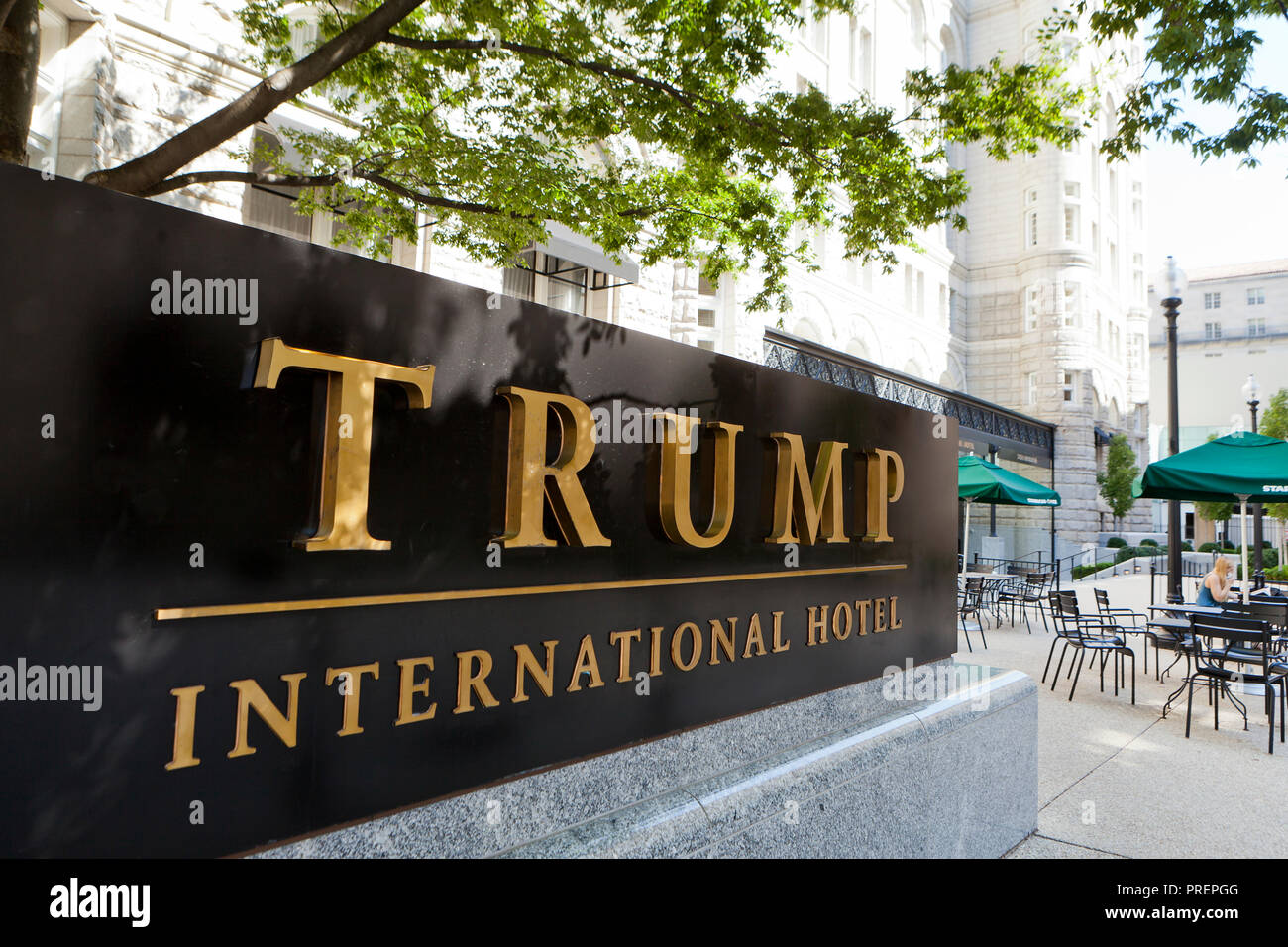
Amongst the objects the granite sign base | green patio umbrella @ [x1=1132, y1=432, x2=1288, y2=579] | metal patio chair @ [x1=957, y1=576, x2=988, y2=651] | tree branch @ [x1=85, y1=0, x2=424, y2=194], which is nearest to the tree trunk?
tree branch @ [x1=85, y1=0, x2=424, y2=194]

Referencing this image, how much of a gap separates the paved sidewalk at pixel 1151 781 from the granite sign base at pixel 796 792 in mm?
554

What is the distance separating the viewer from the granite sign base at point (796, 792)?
240cm

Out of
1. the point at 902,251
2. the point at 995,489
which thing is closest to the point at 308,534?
the point at 995,489

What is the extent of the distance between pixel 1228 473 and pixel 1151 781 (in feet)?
14.9

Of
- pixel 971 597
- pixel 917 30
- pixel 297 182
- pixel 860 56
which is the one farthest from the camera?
pixel 917 30

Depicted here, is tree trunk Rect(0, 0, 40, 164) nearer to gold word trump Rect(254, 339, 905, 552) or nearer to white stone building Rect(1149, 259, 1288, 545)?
gold word trump Rect(254, 339, 905, 552)

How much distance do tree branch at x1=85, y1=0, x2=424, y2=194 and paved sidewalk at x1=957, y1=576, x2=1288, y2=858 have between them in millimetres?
6895

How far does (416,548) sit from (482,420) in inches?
17.8

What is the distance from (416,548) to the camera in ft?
7.36

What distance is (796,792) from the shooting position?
321 cm
